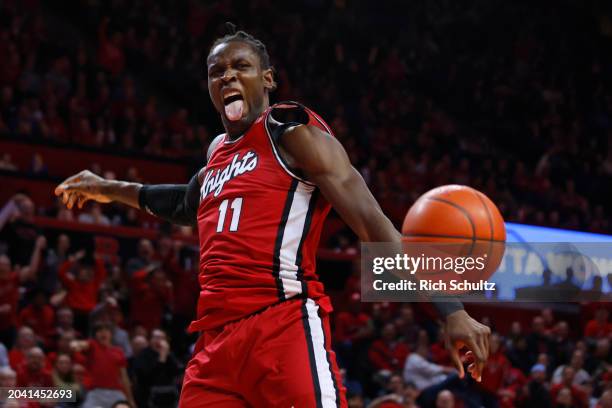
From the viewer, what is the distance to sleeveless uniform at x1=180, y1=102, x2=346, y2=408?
122 inches

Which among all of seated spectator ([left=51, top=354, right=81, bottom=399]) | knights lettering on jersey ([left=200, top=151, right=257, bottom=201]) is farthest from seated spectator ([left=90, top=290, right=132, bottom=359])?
knights lettering on jersey ([left=200, top=151, right=257, bottom=201])

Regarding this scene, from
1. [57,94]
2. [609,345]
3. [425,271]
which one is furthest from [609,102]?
[425,271]

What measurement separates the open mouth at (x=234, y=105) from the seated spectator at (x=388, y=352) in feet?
22.9

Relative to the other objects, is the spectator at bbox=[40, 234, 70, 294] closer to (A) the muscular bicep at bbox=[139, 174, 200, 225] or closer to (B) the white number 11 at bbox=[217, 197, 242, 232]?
(A) the muscular bicep at bbox=[139, 174, 200, 225]

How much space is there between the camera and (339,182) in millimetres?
3156

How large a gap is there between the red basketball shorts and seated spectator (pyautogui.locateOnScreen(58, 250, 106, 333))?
6344 millimetres

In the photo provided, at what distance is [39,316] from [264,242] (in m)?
6.04

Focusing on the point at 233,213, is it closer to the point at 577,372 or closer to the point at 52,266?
the point at 52,266

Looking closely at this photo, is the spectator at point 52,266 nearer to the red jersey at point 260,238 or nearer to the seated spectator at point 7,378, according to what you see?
the seated spectator at point 7,378

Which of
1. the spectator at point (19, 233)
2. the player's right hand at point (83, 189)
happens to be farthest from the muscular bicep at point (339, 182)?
the spectator at point (19, 233)

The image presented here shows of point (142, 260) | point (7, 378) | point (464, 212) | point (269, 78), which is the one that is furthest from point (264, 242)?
point (142, 260)

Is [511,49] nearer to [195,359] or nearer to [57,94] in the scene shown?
[57,94]

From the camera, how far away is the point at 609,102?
66.9 feet

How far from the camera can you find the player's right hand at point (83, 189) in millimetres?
4191
